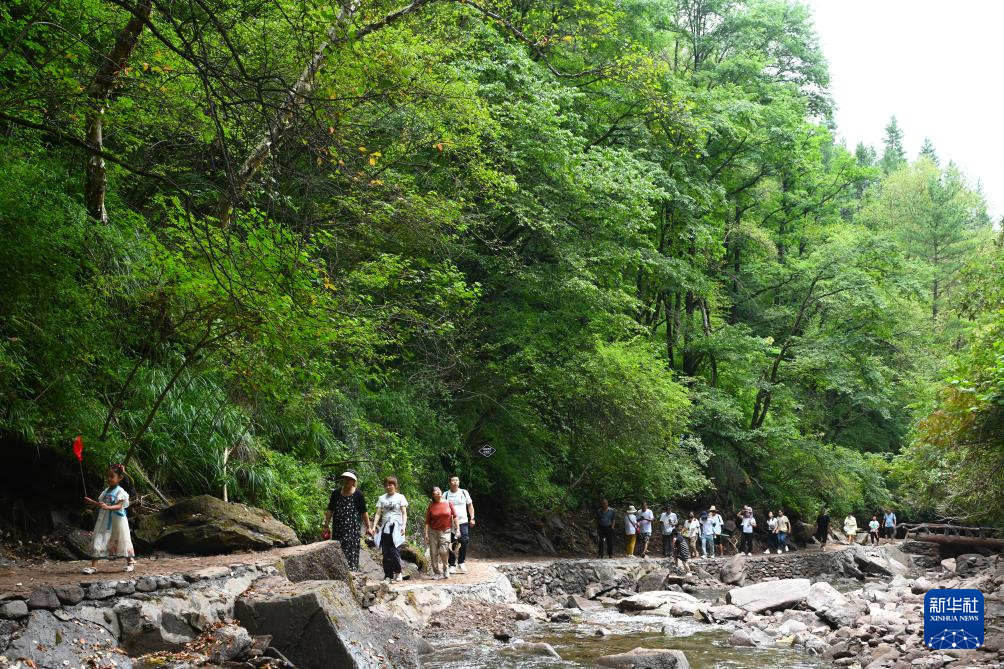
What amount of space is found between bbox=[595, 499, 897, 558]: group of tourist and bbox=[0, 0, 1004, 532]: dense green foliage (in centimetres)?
98

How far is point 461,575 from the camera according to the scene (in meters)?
14.2

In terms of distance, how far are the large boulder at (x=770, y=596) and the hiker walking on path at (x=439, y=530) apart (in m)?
6.30

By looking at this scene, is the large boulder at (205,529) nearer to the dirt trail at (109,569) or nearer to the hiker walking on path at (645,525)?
the dirt trail at (109,569)

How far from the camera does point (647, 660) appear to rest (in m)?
9.86

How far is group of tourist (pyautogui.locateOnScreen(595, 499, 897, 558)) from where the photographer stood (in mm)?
21598

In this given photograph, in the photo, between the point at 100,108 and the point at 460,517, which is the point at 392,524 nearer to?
the point at 460,517

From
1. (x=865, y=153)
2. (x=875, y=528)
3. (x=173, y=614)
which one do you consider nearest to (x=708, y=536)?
(x=875, y=528)

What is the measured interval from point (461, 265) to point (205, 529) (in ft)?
39.5

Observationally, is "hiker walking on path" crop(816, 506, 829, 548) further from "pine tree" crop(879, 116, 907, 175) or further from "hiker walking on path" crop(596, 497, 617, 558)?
"pine tree" crop(879, 116, 907, 175)

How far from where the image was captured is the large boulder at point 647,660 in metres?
9.79

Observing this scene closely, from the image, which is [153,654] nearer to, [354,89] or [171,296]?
[171,296]

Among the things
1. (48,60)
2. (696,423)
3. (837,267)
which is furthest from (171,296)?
(837,267)

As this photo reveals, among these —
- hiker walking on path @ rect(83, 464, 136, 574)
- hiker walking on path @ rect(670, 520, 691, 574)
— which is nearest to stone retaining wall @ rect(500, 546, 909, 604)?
hiker walking on path @ rect(670, 520, 691, 574)

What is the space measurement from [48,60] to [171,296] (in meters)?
2.77
